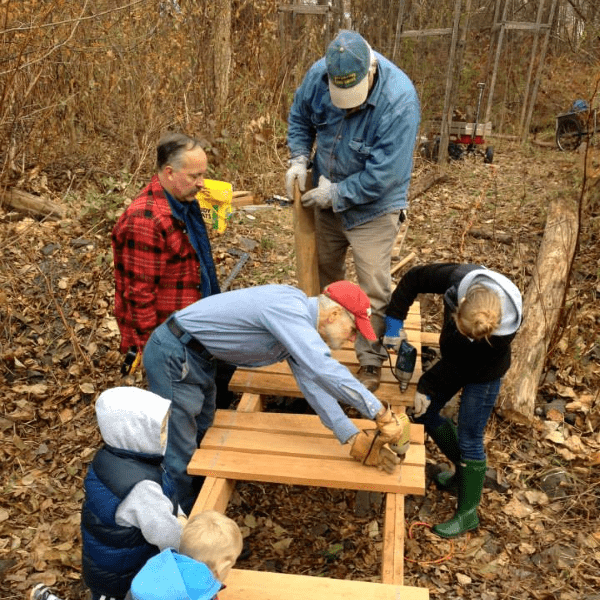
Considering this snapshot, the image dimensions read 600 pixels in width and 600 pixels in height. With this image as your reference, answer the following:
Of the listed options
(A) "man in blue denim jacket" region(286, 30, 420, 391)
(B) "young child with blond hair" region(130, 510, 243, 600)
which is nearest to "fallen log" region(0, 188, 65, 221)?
(A) "man in blue denim jacket" region(286, 30, 420, 391)

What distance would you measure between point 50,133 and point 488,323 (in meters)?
5.25

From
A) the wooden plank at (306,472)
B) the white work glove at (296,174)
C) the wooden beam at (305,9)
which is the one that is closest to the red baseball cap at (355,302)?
the wooden plank at (306,472)

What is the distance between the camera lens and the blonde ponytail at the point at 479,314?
8.49 ft

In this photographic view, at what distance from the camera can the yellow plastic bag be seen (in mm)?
4090

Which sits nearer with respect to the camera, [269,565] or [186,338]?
[186,338]

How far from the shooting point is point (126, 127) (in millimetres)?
6820

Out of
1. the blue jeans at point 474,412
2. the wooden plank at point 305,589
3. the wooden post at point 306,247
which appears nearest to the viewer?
the wooden plank at point 305,589

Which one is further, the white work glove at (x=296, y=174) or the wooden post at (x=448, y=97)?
the wooden post at (x=448, y=97)

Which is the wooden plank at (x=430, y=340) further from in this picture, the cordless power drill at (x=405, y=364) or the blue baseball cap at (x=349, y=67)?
the blue baseball cap at (x=349, y=67)

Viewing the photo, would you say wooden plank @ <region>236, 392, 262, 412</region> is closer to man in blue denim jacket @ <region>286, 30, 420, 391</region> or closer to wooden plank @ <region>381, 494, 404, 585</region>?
man in blue denim jacket @ <region>286, 30, 420, 391</region>

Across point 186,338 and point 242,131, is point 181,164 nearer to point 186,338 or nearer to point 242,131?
point 186,338

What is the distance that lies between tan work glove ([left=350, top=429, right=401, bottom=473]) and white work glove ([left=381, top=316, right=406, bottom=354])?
0.78 m

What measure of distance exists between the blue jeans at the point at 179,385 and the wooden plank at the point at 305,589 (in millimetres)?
758

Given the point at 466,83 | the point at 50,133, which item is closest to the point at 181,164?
the point at 50,133
